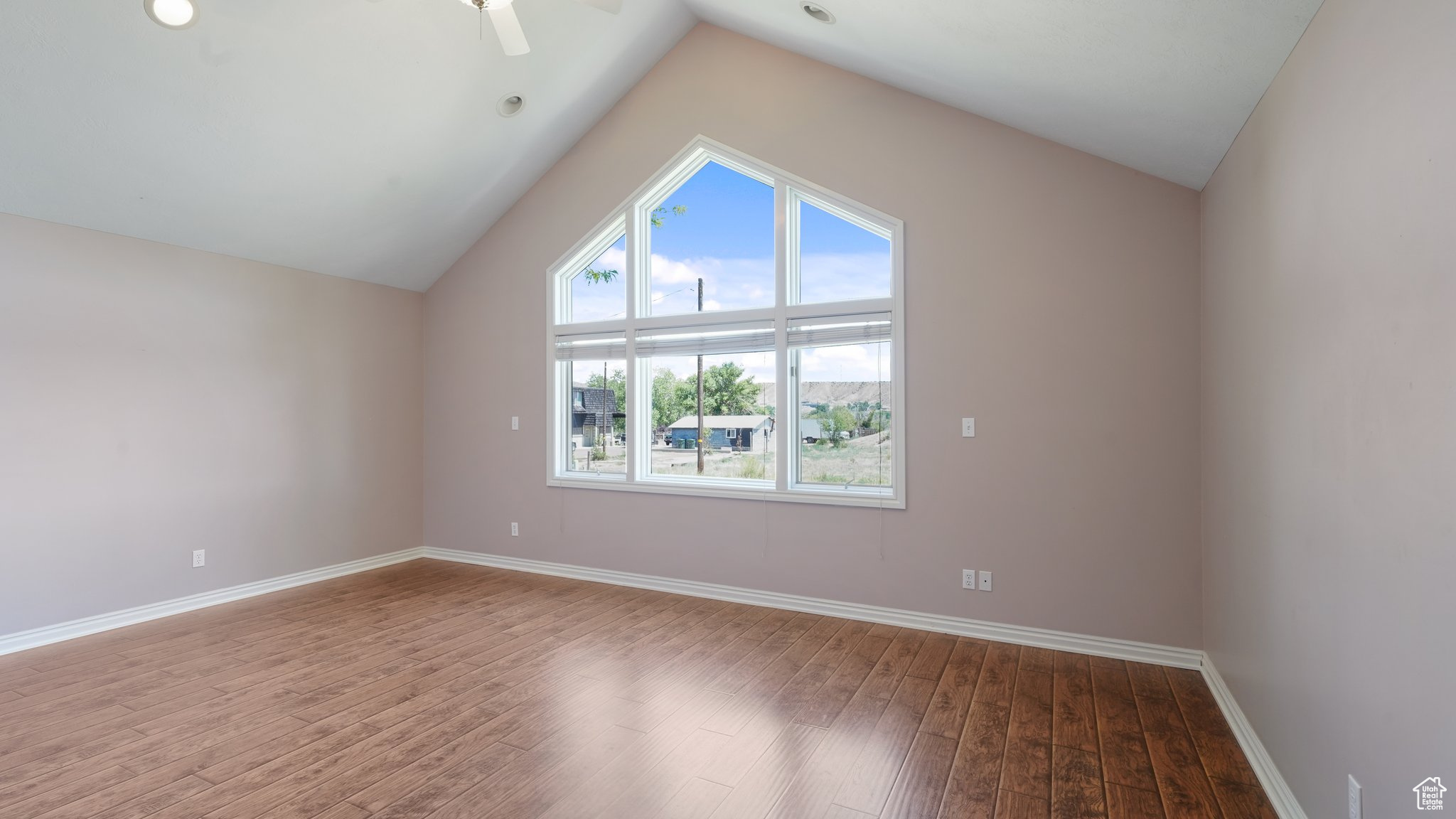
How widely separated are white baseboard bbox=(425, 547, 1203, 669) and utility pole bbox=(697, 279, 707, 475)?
0.89 meters

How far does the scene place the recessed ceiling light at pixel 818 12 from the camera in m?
3.44

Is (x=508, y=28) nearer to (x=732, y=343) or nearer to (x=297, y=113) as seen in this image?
(x=297, y=113)

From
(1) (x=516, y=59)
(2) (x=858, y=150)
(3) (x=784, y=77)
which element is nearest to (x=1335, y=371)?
(2) (x=858, y=150)

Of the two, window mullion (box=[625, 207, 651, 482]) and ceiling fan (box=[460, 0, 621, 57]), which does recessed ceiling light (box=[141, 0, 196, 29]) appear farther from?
window mullion (box=[625, 207, 651, 482])

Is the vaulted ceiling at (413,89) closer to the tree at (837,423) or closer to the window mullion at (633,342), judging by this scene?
the window mullion at (633,342)

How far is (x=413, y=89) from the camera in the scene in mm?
4000

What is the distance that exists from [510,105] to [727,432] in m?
2.66

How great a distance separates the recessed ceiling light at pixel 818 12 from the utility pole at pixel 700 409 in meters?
1.90

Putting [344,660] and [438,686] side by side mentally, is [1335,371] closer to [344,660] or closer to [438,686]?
[438,686]

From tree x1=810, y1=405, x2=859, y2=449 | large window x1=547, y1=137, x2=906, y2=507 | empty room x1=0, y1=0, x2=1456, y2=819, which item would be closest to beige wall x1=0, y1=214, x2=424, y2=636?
empty room x1=0, y1=0, x2=1456, y2=819

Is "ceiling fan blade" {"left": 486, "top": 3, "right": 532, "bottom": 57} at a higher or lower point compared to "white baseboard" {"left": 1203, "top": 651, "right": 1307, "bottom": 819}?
higher

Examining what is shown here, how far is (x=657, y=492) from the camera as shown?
4926 millimetres

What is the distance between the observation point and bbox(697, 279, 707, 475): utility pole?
4938mm

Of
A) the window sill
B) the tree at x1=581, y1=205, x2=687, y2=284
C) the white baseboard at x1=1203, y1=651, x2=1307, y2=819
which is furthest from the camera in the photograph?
the tree at x1=581, y1=205, x2=687, y2=284
